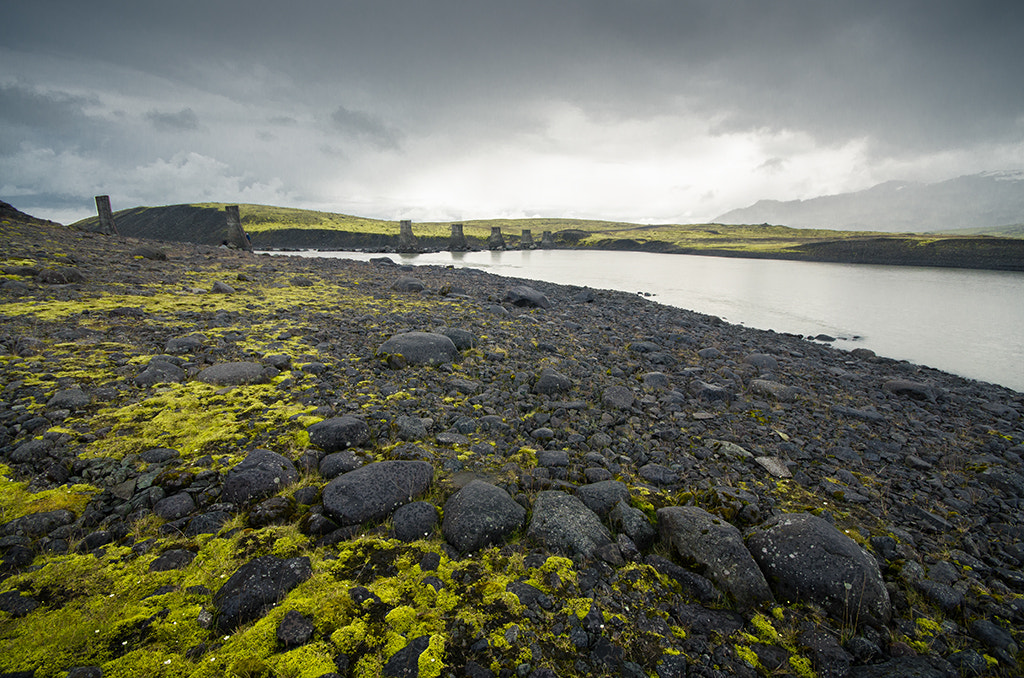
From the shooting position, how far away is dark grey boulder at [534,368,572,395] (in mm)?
7508

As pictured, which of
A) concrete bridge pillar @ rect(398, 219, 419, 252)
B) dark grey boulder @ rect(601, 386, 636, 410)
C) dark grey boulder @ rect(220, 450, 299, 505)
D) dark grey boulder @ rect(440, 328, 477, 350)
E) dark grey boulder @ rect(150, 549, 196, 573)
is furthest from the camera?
concrete bridge pillar @ rect(398, 219, 419, 252)

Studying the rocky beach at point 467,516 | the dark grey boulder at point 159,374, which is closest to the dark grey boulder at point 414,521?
the rocky beach at point 467,516

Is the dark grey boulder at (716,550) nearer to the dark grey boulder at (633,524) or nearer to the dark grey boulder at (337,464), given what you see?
the dark grey boulder at (633,524)

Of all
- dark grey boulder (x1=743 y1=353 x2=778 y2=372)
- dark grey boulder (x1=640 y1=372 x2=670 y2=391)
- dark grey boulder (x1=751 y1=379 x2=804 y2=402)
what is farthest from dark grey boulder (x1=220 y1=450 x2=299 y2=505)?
dark grey boulder (x1=743 y1=353 x2=778 y2=372)

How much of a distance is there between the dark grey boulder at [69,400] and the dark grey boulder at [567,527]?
5.94m

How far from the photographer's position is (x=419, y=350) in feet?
26.9

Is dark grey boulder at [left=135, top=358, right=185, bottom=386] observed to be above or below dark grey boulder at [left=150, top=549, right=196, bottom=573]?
above

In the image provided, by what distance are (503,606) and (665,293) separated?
88.9 ft

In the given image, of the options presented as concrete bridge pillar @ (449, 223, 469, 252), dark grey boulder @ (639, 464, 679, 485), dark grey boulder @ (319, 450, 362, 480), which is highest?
concrete bridge pillar @ (449, 223, 469, 252)

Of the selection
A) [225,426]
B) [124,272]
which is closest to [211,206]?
[124,272]

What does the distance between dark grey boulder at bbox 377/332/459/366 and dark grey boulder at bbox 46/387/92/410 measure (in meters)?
4.14

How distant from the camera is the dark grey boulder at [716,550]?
345cm

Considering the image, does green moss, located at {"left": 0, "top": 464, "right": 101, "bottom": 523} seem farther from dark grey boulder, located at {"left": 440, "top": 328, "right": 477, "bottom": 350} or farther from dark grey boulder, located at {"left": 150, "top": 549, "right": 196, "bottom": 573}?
dark grey boulder, located at {"left": 440, "top": 328, "right": 477, "bottom": 350}

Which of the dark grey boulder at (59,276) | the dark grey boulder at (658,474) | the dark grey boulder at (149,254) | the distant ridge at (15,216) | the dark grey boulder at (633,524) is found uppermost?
the distant ridge at (15,216)
